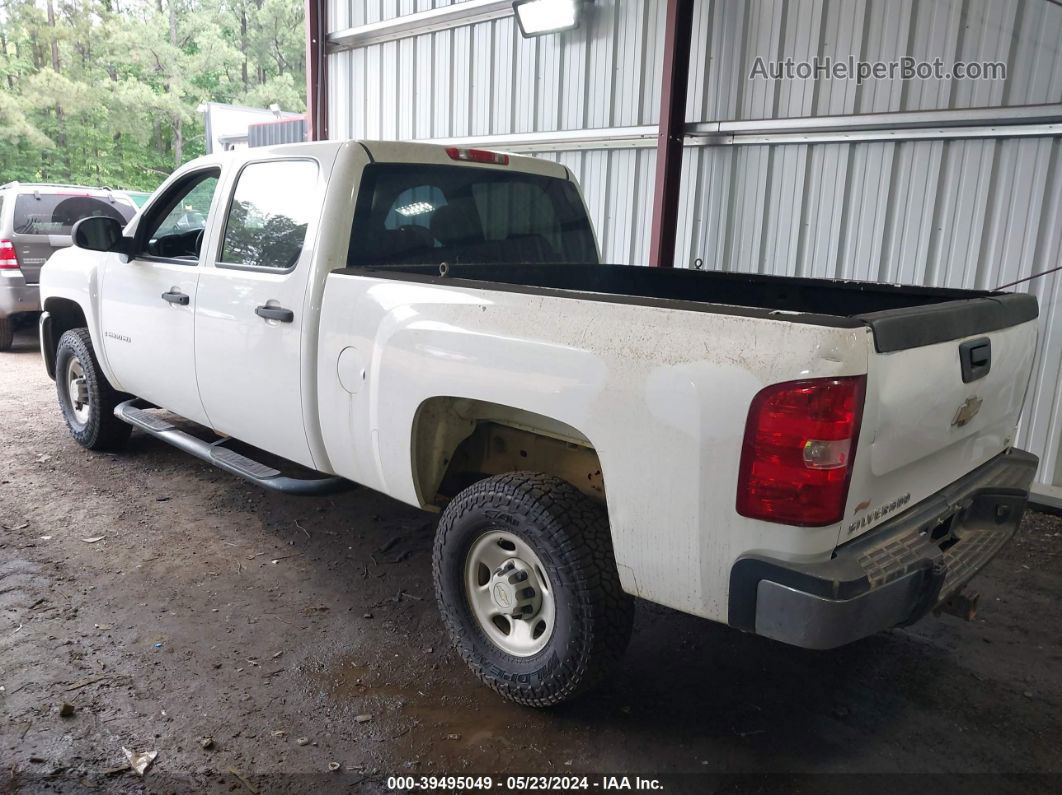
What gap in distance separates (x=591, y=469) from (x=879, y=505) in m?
1.06

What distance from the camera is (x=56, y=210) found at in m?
9.55

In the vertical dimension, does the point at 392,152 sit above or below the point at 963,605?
above

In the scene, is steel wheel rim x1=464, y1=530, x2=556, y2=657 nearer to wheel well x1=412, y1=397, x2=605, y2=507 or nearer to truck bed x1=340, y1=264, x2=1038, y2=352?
wheel well x1=412, y1=397, x2=605, y2=507

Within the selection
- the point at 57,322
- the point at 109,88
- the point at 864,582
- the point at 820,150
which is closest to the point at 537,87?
the point at 820,150

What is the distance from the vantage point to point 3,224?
9133 mm

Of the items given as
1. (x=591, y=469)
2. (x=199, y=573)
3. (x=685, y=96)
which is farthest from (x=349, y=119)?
(x=591, y=469)

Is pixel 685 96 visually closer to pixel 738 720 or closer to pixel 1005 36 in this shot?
pixel 1005 36

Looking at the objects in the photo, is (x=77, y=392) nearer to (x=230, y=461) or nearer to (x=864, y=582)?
(x=230, y=461)

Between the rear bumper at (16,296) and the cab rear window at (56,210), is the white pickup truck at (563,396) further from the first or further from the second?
the cab rear window at (56,210)

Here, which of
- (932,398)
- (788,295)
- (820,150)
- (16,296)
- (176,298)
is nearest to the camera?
(932,398)

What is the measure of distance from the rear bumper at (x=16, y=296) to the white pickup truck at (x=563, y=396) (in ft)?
18.8

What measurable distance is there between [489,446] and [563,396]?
98cm

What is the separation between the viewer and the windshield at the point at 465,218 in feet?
11.7

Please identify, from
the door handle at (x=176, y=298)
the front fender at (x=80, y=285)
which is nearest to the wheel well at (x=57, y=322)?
the front fender at (x=80, y=285)
